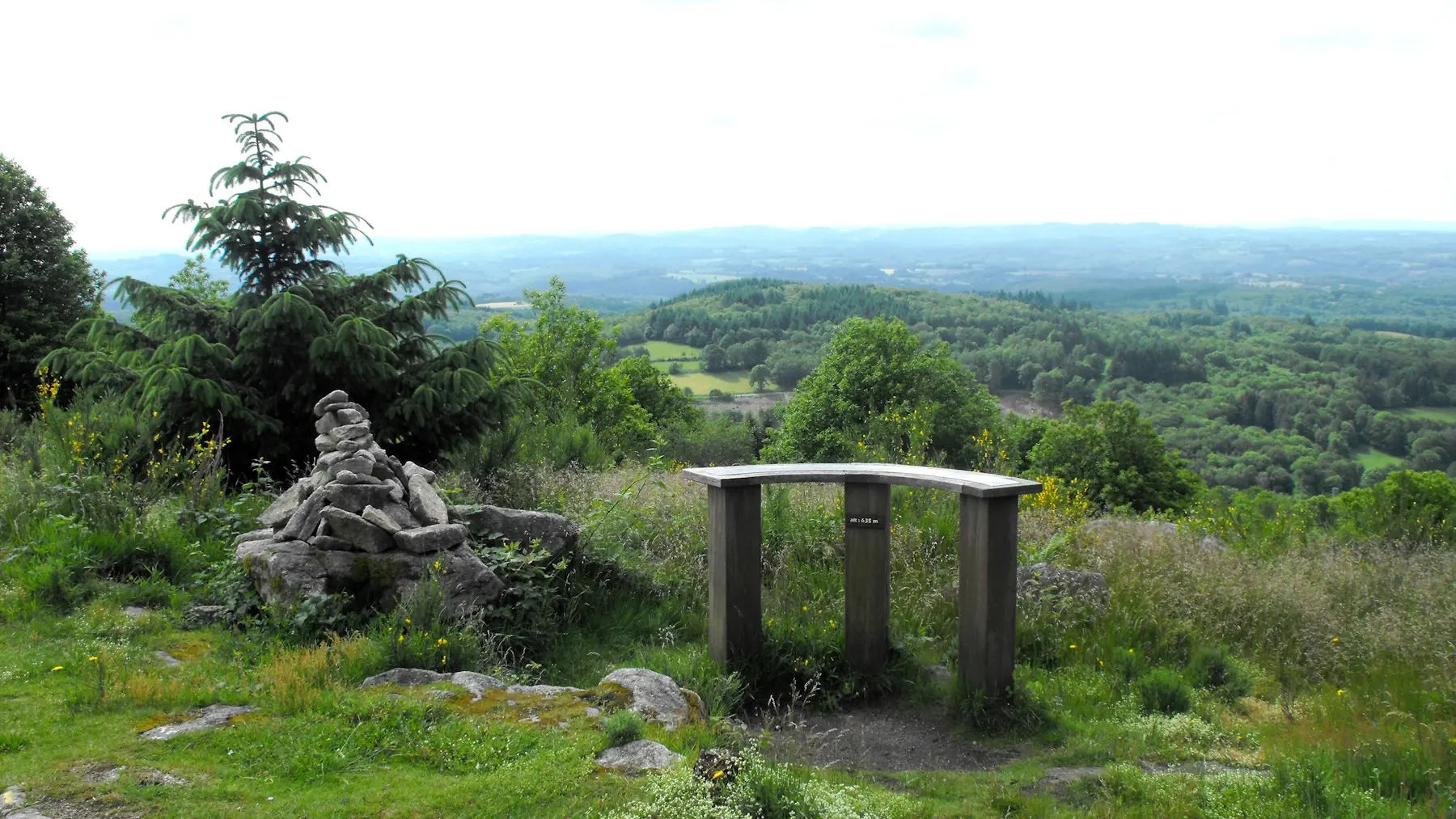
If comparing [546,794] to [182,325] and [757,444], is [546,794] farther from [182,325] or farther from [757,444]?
[757,444]

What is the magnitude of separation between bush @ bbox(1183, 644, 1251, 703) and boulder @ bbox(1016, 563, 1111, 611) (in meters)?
0.80

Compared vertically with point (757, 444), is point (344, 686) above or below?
above

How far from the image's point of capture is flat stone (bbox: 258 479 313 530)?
6.71 m

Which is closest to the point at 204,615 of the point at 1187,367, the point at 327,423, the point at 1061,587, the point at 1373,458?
the point at 327,423

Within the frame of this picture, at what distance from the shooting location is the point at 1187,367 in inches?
3110

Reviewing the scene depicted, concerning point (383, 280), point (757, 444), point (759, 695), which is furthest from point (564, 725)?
point (757, 444)

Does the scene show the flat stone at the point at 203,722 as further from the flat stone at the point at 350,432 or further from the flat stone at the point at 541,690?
the flat stone at the point at 350,432

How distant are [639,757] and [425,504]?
3.07 metres

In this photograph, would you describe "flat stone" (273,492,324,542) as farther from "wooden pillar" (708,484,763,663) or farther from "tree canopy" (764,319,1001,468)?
"tree canopy" (764,319,1001,468)

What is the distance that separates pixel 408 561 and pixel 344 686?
1.30 m

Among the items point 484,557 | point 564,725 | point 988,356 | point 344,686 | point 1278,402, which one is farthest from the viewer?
point 988,356

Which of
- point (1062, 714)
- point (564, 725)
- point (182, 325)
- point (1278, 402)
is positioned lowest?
point (1278, 402)

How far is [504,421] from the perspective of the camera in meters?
9.87

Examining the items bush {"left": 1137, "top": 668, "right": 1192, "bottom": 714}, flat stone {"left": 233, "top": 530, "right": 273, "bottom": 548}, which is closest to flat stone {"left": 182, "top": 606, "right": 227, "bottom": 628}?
flat stone {"left": 233, "top": 530, "right": 273, "bottom": 548}
